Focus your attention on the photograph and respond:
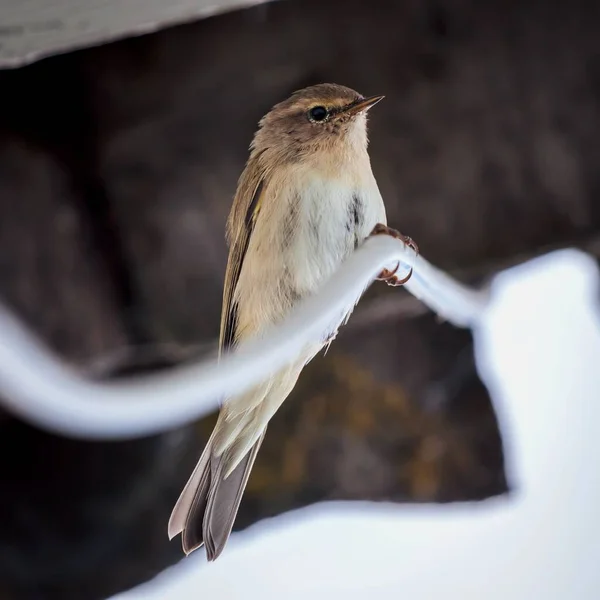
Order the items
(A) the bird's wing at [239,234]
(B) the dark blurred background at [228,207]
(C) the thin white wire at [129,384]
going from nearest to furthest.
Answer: (C) the thin white wire at [129,384]
(A) the bird's wing at [239,234]
(B) the dark blurred background at [228,207]

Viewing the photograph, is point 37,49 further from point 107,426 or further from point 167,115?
point 107,426

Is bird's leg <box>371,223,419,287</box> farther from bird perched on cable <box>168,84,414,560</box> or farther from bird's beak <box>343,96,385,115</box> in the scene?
bird's beak <box>343,96,385,115</box>

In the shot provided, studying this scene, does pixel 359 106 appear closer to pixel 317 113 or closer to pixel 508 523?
pixel 317 113

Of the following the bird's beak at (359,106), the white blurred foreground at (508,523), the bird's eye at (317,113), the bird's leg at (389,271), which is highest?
the bird's eye at (317,113)

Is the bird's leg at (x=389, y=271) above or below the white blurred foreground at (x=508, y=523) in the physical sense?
above

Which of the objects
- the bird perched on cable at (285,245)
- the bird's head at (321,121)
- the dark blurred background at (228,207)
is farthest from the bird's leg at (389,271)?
the dark blurred background at (228,207)

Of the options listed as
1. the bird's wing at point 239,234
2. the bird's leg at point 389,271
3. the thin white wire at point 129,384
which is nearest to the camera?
the thin white wire at point 129,384

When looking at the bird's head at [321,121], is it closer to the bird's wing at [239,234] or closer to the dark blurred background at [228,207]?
the bird's wing at [239,234]
